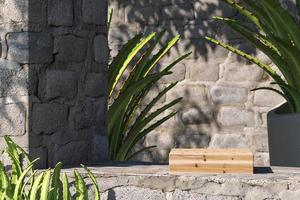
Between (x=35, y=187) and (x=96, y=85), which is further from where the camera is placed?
(x=96, y=85)

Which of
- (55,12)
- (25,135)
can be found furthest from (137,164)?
(55,12)

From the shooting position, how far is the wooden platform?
3.29 meters

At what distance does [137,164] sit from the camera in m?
3.80

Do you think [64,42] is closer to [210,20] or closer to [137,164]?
[137,164]

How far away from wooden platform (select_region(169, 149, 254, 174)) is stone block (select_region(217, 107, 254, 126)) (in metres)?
2.38

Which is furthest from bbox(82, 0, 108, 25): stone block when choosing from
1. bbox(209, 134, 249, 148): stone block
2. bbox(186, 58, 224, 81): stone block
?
bbox(209, 134, 249, 148): stone block

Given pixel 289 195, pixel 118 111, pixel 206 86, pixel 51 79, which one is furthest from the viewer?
pixel 206 86

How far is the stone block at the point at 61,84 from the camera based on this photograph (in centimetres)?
357

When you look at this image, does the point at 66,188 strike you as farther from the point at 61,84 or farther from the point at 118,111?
the point at 118,111

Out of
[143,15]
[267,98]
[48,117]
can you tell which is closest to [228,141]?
[267,98]

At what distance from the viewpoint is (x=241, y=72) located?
18.8 feet

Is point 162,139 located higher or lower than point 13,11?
lower

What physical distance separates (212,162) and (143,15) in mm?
2950

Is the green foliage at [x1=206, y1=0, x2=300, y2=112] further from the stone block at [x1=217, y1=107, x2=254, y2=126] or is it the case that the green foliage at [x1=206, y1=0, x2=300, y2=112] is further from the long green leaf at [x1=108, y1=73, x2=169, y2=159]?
the stone block at [x1=217, y1=107, x2=254, y2=126]
